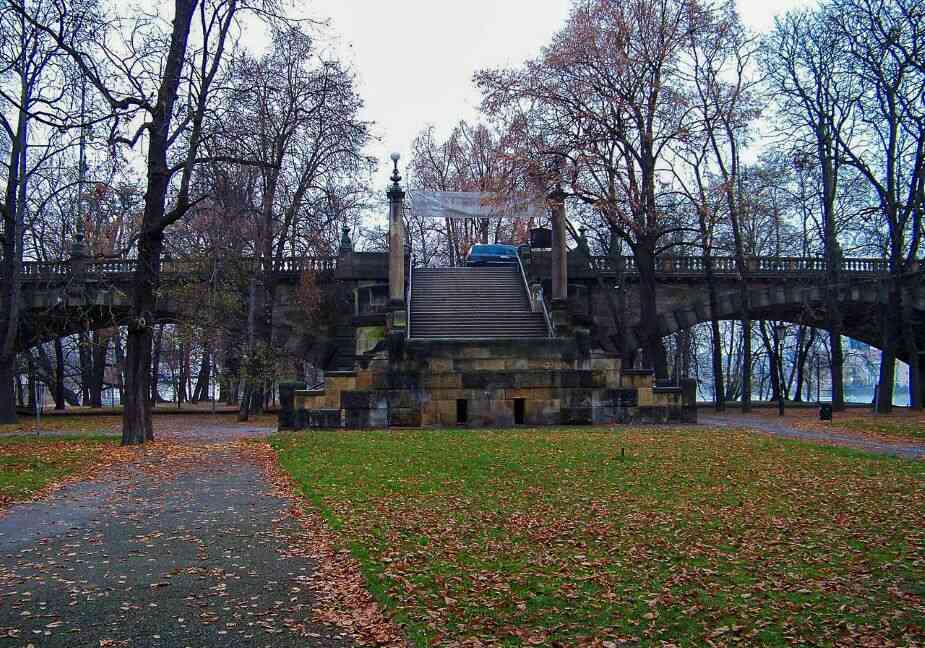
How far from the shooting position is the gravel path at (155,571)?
5.33 m

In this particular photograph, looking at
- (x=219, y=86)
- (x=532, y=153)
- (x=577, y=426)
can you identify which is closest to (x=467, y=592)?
(x=219, y=86)

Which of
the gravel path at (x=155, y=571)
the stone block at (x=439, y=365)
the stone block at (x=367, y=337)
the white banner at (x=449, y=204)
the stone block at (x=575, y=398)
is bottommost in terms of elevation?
the gravel path at (x=155, y=571)

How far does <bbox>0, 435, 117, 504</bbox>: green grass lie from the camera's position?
1156 cm

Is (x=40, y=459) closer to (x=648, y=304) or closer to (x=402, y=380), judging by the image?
(x=402, y=380)

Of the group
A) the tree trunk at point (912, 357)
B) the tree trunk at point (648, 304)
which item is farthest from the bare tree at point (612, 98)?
the tree trunk at point (912, 357)

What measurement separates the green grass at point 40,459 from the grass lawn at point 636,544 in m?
3.58

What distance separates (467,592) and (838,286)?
27.1 m

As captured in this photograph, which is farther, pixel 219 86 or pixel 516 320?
pixel 516 320

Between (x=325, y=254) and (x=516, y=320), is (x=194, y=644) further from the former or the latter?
(x=325, y=254)

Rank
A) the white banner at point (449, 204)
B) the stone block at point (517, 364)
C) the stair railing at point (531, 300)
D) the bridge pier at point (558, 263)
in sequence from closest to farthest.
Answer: the stone block at point (517, 364)
the stair railing at point (531, 300)
the bridge pier at point (558, 263)
the white banner at point (449, 204)

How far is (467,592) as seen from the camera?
609 centimetres

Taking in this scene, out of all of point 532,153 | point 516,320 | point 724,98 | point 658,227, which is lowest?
point 516,320

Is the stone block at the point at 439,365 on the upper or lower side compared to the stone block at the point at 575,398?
upper

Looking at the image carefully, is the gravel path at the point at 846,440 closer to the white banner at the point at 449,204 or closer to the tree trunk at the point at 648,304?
the tree trunk at the point at 648,304
